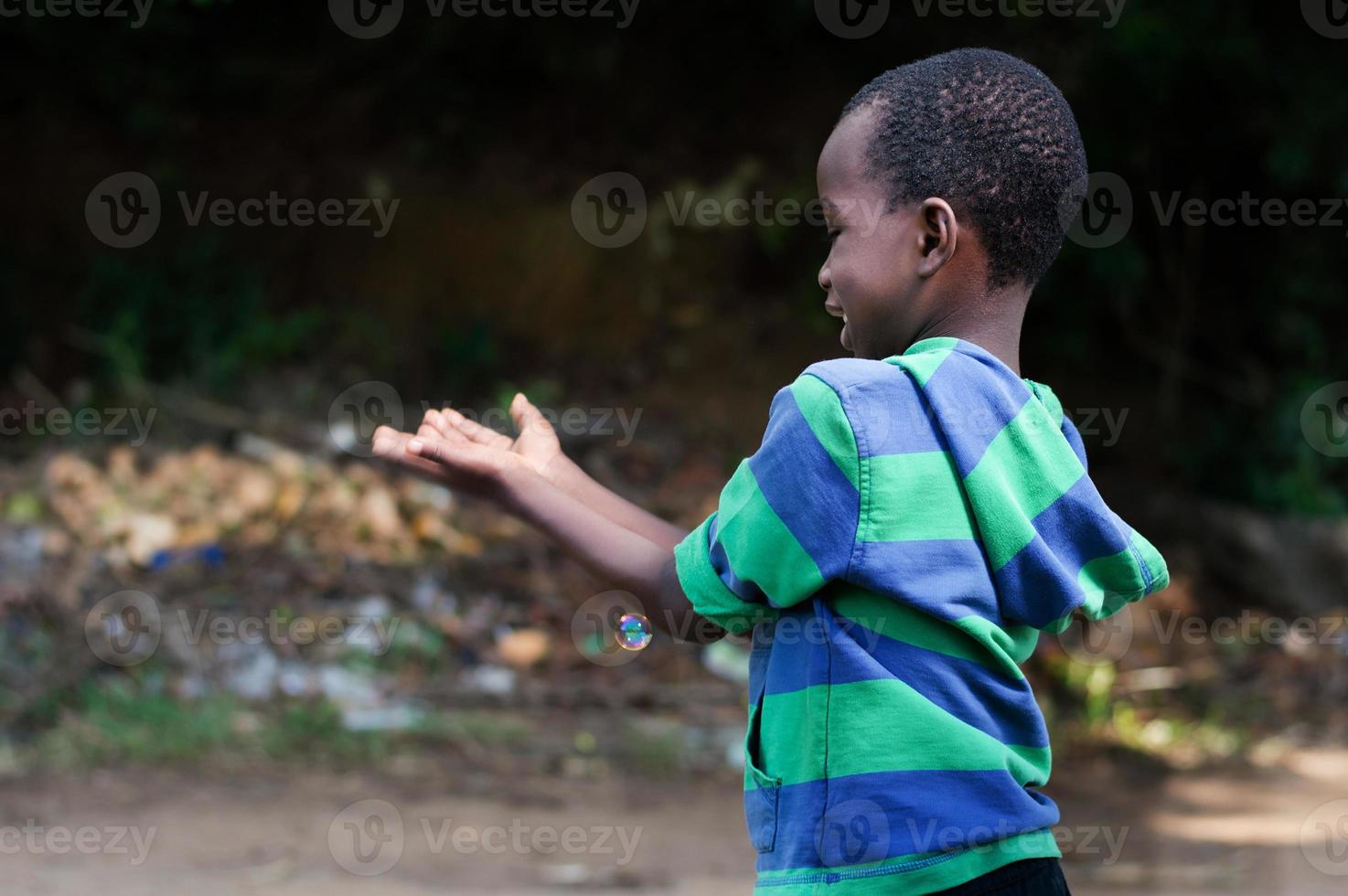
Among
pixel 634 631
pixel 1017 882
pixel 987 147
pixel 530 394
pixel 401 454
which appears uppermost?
pixel 530 394

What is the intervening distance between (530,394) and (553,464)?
5.29 metres

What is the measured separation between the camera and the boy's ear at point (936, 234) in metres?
1.62

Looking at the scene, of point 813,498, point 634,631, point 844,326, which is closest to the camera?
point 813,498

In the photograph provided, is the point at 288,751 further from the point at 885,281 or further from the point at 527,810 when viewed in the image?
the point at 885,281

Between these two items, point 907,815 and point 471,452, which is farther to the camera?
point 471,452

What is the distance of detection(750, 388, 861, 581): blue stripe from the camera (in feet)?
4.88

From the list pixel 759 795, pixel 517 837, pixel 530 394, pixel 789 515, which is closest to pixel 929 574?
pixel 789 515

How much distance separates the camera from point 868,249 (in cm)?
166

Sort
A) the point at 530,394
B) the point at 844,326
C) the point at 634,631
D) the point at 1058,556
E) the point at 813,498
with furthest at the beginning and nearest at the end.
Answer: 1. the point at 530,394
2. the point at 634,631
3. the point at 844,326
4. the point at 1058,556
5. the point at 813,498

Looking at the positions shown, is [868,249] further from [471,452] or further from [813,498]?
[471,452]

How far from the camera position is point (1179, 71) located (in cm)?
606

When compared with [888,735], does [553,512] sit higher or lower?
higher

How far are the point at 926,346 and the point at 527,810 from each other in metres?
3.08

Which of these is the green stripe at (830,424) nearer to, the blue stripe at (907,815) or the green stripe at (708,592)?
the green stripe at (708,592)
